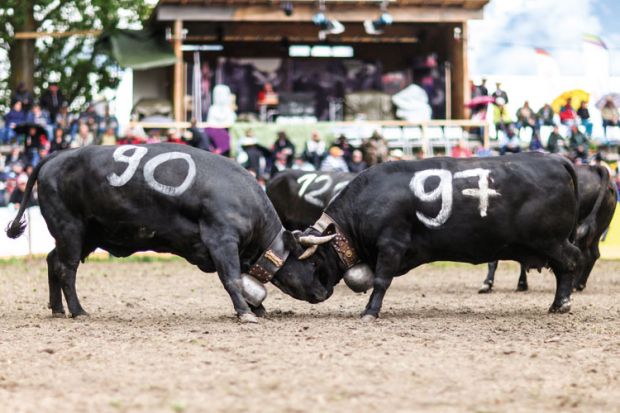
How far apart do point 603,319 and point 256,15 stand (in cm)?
1919

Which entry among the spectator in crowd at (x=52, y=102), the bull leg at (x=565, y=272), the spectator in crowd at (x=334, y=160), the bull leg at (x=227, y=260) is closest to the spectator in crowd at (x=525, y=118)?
the spectator in crowd at (x=334, y=160)

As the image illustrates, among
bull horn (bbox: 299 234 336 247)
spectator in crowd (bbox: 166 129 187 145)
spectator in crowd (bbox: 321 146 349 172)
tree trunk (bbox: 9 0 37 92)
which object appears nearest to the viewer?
bull horn (bbox: 299 234 336 247)

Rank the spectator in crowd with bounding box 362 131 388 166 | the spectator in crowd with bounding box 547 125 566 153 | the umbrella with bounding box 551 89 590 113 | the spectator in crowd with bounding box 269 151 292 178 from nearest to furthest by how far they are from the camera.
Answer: the spectator in crowd with bounding box 362 131 388 166 < the spectator in crowd with bounding box 269 151 292 178 < the spectator in crowd with bounding box 547 125 566 153 < the umbrella with bounding box 551 89 590 113

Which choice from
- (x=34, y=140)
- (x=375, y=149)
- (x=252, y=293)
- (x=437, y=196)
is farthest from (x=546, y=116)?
(x=252, y=293)

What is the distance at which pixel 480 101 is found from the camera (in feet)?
94.0

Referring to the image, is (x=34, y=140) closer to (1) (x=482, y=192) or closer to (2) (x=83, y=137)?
(2) (x=83, y=137)

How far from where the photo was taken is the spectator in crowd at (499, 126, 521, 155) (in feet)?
A: 88.3

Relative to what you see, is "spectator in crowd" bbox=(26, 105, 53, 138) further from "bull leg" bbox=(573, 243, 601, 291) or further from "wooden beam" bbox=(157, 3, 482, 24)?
"bull leg" bbox=(573, 243, 601, 291)

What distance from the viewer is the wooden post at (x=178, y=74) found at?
28.2m

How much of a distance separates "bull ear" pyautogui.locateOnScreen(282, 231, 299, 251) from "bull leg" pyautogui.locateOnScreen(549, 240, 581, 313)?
8.26ft

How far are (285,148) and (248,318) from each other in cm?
1546

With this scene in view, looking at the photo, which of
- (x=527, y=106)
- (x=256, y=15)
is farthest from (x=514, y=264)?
(x=256, y=15)

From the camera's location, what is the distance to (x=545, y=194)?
1112cm

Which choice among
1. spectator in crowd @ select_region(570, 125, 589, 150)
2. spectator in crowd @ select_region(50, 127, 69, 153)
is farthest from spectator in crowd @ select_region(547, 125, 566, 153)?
spectator in crowd @ select_region(50, 127, 69, 153)
